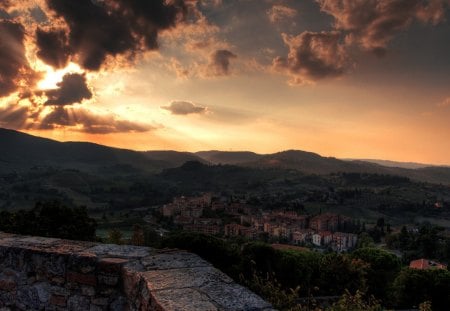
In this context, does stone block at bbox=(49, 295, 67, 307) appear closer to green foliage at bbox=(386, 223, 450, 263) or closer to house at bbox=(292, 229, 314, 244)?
green foliage at bbox=(386, 223, 450, 263)

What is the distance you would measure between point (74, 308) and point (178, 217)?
86258mm

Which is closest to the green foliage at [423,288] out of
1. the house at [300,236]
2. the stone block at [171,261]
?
the stone block at [171,261]

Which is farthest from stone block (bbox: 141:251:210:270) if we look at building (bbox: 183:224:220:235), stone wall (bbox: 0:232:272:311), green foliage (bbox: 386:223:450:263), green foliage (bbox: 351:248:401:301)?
building (bbox: 183:224:220:235)

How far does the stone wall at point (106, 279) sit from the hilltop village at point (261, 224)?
219 ft

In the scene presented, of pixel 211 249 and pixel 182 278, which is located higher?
pixel 182 278

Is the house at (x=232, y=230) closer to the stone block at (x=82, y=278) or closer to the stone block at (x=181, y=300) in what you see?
the stone block at (x=82, y=278)

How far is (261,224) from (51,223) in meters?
70.3

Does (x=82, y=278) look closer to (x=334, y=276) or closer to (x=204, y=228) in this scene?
(x=334, y=276)

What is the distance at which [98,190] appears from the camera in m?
134

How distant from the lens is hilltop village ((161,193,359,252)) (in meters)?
77.8

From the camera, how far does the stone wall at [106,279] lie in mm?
2830

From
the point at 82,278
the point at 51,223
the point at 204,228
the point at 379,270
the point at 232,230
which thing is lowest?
the point at 204,228

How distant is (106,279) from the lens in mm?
3445

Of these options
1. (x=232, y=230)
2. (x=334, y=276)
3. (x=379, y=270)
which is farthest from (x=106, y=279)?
(x=232, y=230)
